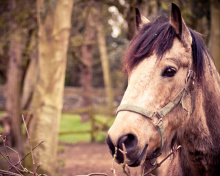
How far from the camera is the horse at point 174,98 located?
7.59ft

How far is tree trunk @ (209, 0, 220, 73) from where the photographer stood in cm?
669

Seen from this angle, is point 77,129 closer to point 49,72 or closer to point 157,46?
point 49,72

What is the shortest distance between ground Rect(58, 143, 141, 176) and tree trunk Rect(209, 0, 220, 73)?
3.59m

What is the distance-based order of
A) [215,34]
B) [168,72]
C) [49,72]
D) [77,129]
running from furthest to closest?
[77,129] < [215,34] < [49,72] < [168,72]

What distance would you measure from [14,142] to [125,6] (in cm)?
679

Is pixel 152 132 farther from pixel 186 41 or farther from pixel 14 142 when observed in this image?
pixel 14 142

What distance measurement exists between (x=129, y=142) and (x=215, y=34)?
5519 millimetres

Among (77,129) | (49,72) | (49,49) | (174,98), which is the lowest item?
(77,129)

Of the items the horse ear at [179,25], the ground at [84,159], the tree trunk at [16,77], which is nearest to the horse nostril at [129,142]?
the horse ear at [179,25]

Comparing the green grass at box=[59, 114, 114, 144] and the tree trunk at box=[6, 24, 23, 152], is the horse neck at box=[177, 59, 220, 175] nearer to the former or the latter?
the tree trunk at box=[6, 24, 23, 152]

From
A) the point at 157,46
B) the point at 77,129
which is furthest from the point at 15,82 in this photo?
the point at 157,46

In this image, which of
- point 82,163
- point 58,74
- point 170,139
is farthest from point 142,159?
point 82,163

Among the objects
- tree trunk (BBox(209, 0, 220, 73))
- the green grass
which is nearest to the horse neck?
tree trunk (BBox(209, 0, 220, 73))

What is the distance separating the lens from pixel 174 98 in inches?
96.3
